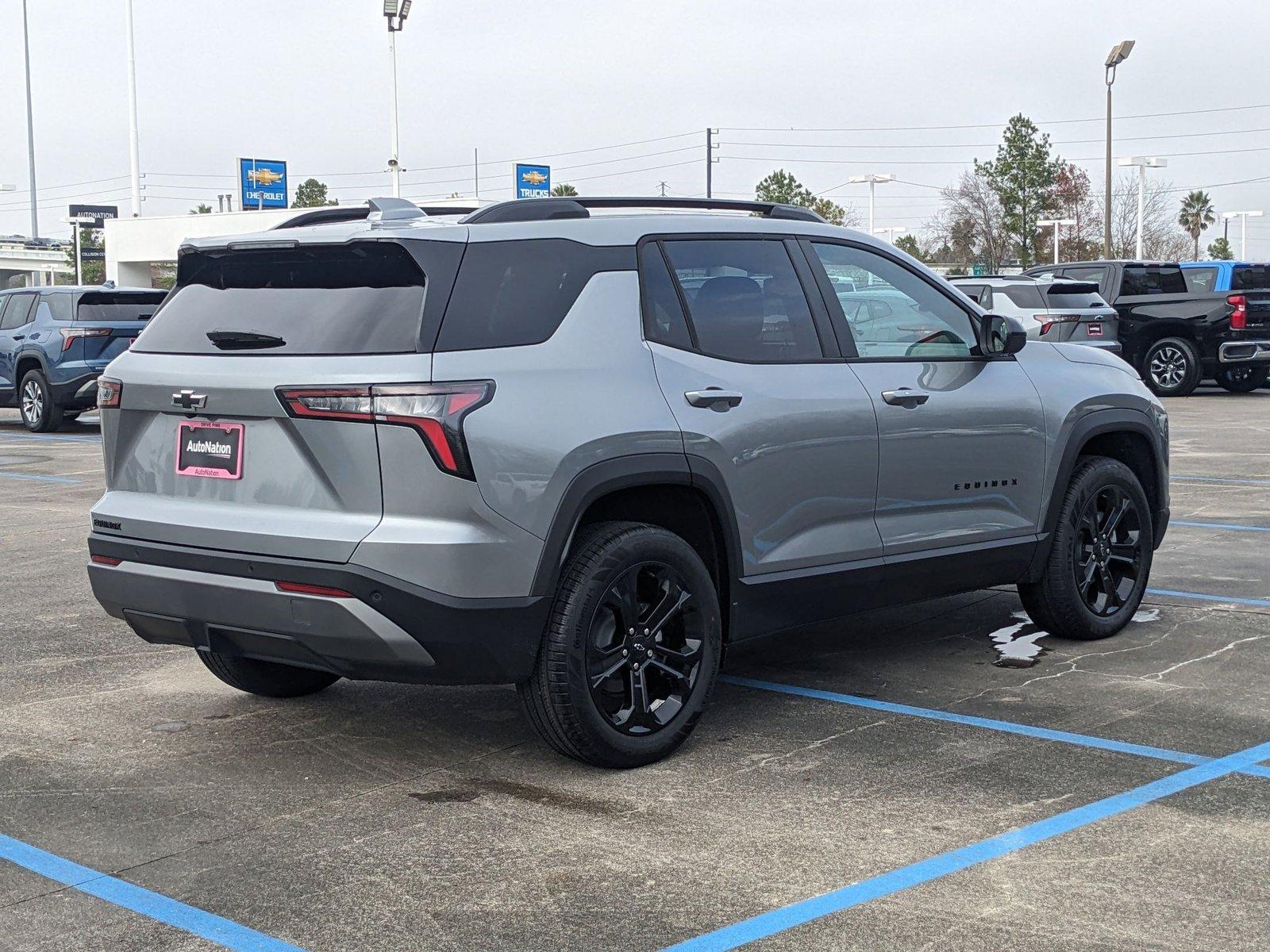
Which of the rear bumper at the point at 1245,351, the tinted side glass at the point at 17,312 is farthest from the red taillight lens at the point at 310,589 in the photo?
the rear bumper at the point at 1245,351

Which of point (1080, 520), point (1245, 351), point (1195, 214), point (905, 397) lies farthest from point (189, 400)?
point (1195, 214)

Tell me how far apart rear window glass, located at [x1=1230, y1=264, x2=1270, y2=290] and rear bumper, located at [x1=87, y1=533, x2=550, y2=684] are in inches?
825

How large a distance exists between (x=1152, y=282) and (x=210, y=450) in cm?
2112

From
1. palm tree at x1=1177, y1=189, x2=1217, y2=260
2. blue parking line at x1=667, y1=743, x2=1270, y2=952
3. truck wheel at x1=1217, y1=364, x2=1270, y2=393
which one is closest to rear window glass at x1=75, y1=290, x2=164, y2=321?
truck wheel at x1=1217, y1=364, x2=1270, y2=393

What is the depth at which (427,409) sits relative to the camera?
14.3ft

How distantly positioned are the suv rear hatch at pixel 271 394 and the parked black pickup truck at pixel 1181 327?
20.4 meters

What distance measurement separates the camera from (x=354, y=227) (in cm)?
479

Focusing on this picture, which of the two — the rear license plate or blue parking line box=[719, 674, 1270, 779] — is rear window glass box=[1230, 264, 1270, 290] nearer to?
blue parking line box=[719, 674, 1270, 779]

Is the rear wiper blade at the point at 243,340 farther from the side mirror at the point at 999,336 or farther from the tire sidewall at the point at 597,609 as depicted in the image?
the side mirror at the point at 999,336

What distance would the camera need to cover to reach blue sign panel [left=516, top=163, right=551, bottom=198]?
62.7m

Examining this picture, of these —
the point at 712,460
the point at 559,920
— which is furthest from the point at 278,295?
the point at 559,920

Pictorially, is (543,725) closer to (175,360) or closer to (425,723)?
(425,723)

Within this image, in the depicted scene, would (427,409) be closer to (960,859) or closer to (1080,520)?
(960,859)

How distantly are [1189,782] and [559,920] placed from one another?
2.14 meters
